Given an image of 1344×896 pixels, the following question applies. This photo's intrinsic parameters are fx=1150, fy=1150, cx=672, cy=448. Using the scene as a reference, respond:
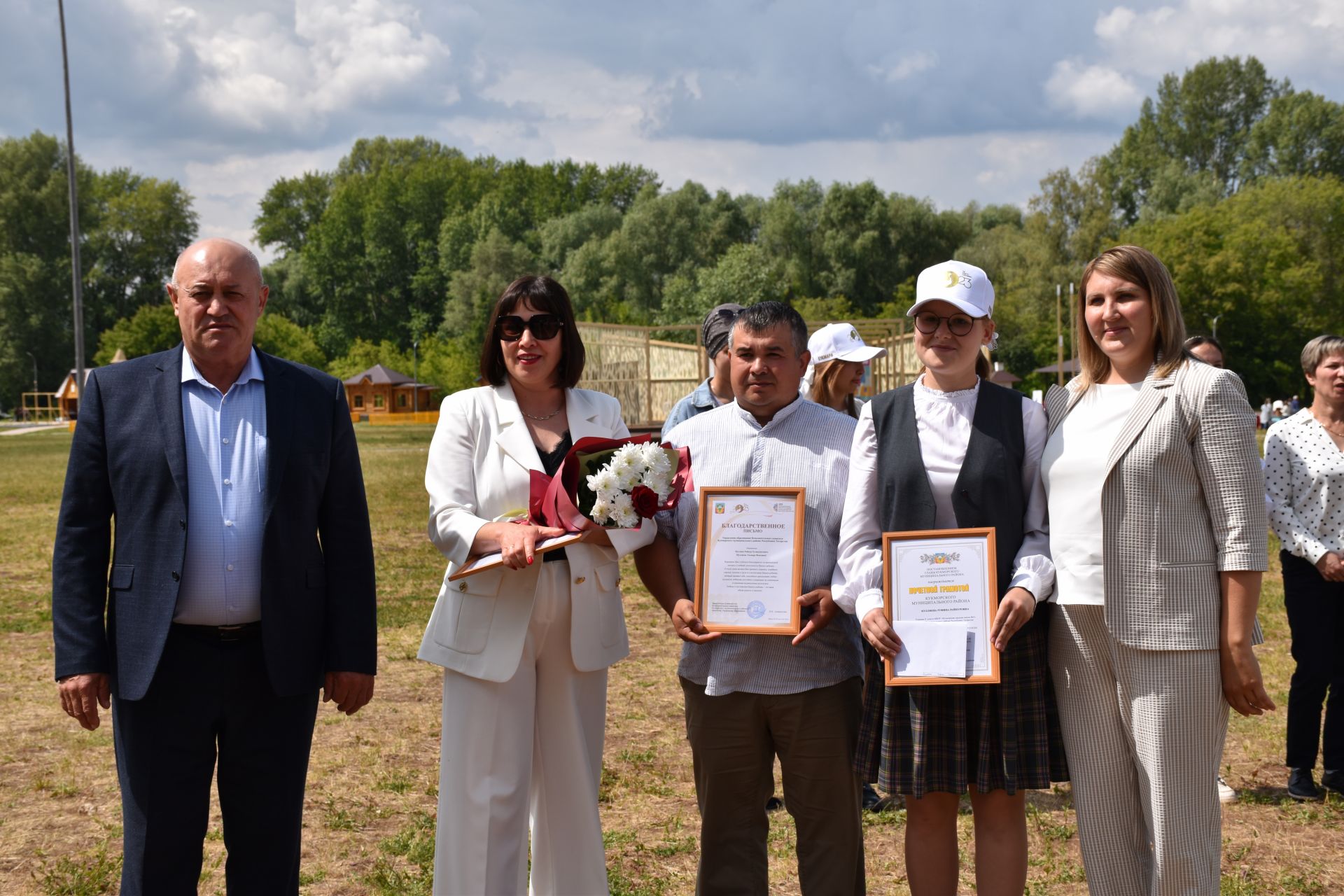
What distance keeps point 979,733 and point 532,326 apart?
6.51ft

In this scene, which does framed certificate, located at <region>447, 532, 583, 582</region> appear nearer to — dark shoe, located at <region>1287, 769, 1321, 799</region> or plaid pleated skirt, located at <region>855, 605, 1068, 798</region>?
plaid pleated skirt, located at <region>855, 605, 1068, 798</region>

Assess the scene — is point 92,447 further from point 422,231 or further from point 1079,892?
point 422,231

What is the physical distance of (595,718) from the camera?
4.06m

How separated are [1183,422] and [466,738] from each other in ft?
8.24

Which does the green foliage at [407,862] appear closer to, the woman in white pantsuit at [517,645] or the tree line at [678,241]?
the woman in white pantsuit at [517,645]

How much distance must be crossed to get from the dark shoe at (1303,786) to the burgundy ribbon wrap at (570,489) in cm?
366

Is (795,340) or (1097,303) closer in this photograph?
(1097,303)

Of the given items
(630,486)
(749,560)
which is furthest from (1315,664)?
(630,486)

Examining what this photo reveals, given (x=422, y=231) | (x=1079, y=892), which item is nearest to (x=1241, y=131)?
(x=422, y=231)

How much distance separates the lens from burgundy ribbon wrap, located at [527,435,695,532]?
12.2 feet

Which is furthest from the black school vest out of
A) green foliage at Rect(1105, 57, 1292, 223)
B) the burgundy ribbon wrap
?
green foliage at Rect(1105, 57, 1292, 223)

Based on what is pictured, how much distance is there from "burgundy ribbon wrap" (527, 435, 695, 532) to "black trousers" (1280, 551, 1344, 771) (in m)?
3.47

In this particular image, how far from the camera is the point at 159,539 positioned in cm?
339

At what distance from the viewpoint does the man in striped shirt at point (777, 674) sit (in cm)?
375
